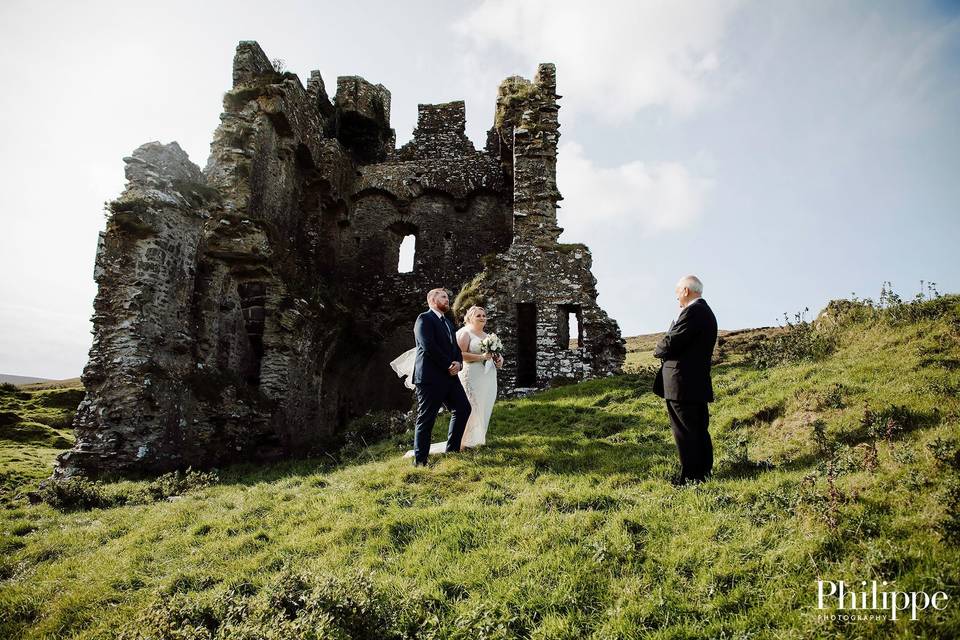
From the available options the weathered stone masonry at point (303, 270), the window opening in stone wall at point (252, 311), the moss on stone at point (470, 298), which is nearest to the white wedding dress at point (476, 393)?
the weathered stone masonry at point (303, 270)

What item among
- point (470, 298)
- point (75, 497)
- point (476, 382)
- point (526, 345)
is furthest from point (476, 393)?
point (526, 345)

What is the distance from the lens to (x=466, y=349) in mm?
7934

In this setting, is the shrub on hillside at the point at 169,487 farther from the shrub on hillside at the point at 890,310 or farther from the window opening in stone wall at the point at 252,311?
the shrub on hillside at the point at 890,310

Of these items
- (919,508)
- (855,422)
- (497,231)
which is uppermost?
(497,231)

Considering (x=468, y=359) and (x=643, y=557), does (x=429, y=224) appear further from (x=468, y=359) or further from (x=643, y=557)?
(x=643, y=557)

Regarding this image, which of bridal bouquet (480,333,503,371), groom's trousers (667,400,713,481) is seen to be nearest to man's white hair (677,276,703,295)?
groom's trousers (667,400,713,481)

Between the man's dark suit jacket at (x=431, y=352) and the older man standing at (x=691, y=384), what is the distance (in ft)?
9.53

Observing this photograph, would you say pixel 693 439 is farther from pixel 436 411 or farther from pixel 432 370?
pixel 432 370

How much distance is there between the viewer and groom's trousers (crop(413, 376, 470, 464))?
7234 mm

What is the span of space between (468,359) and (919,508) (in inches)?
207

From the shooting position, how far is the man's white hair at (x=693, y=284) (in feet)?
19.8

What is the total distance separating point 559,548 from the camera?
187 inches

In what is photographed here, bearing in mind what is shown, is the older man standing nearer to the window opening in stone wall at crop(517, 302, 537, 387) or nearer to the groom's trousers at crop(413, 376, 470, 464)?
the groom's trousers at crop(413, 376, 470, 464)

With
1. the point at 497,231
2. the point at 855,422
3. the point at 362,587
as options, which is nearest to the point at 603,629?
the point at 362,587
